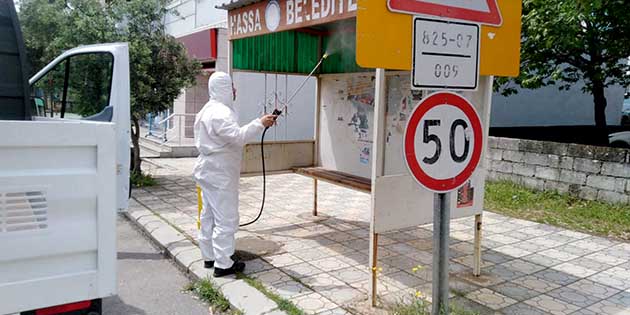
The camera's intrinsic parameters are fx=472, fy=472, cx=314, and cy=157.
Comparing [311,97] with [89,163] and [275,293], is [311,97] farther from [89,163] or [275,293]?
[89,163]

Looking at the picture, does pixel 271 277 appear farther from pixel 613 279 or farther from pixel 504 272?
pixel 613 279

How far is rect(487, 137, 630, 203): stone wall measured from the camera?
20.7 ft

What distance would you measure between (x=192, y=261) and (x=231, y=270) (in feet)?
1.66

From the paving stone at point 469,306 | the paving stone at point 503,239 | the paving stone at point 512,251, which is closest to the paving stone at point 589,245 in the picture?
the paving stone at point 503,239

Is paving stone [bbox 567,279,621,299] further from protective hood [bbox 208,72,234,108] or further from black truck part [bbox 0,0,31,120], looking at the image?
black truck part [bbox 0,0,31,120]

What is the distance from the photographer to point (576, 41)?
6805 millimetres

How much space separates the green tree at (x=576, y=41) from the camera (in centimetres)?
654

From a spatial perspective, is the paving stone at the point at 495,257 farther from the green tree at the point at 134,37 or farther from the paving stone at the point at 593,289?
the green tree at the point at 134,37

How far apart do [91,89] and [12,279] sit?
3310 mm

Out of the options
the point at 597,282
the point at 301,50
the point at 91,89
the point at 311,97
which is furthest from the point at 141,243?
the point at 311,97

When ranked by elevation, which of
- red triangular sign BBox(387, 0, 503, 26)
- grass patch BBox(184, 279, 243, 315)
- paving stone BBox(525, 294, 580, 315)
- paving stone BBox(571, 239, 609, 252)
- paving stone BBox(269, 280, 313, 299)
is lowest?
grass patch BBox(184, 279, 243, 315)

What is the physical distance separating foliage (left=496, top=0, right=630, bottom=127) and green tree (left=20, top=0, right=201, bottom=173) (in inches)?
226

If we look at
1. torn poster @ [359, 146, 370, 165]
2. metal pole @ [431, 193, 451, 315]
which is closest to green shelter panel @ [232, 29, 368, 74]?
torn poster @ [359, 146, 370, 165]

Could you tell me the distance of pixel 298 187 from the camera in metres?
8.34
